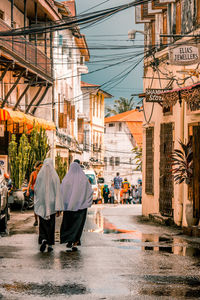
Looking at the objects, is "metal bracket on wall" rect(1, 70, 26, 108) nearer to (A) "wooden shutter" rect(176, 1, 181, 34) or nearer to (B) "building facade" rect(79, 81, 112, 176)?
(A) "wooden shutter" rect(176, 1, 181, 34)

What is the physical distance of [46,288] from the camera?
839cm

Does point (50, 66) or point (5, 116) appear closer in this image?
point (5, 116)

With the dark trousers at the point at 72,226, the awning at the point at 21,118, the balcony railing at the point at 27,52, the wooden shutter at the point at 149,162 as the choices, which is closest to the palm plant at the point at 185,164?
the wooden shutter at the point at 149,162

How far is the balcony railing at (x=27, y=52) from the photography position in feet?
84.7

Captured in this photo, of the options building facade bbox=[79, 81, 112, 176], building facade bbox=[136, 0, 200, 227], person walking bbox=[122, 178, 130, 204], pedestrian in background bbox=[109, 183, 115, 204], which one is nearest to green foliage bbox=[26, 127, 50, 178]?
building facade bbox=[136, 0, 200, 227]

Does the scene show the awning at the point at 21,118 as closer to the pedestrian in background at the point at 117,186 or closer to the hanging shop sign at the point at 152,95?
the hanging shop sign at the point at 152,95

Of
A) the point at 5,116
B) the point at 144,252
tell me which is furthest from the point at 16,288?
the point at 5,116

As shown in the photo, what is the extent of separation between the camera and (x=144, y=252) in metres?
12.6

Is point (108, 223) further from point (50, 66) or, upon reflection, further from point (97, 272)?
point (50, 66)

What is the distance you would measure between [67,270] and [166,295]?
7.79 ft

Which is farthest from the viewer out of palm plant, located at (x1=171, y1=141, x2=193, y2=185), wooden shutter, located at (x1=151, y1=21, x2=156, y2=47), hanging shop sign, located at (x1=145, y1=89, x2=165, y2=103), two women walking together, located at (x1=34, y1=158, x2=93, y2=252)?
wooden shutter, located at (x1=151, y1=21, x2=156, y2=47)

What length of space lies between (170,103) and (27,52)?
1304cm

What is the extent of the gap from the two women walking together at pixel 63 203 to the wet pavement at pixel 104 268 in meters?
0.31

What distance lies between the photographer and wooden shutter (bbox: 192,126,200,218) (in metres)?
17.3
